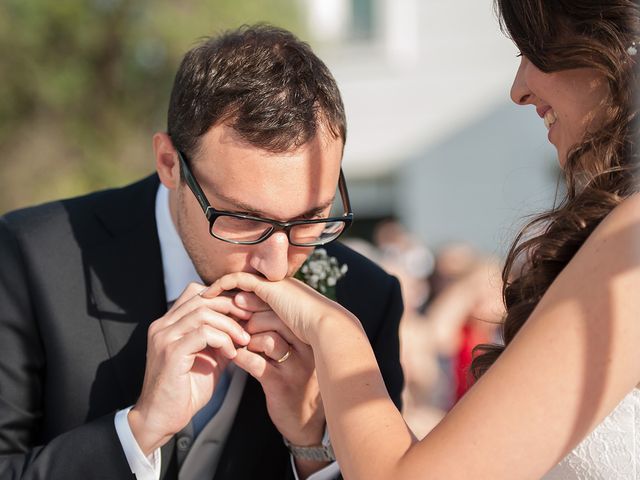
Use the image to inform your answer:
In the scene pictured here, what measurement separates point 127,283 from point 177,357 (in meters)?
0.48

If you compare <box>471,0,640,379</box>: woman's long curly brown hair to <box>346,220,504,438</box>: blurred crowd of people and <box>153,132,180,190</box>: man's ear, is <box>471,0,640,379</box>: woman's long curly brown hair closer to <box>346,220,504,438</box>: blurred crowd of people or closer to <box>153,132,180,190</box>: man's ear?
<box>153,132,180,190</box>: man's ear

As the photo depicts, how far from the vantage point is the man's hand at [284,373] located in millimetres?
2682

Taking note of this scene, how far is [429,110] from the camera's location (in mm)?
16406

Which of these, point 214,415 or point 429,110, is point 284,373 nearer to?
point 214,415

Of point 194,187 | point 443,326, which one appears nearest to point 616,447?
point 194,187

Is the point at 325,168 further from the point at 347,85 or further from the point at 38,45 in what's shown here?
the point at 347,85

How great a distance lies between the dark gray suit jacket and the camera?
2740 mm

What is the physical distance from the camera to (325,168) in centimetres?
281

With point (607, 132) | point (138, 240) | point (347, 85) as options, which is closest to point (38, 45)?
point (347, 85)

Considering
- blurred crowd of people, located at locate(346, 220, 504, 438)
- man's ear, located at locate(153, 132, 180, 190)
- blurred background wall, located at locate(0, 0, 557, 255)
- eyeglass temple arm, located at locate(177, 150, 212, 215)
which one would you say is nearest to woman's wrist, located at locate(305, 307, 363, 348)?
eyeglass temple arm, located at locate(177, 150, 212, 215)

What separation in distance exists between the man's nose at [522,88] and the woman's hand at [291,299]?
2.34ft

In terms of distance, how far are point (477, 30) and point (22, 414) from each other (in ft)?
47.2

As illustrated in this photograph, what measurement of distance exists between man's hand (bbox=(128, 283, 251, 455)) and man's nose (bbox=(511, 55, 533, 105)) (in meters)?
0.98

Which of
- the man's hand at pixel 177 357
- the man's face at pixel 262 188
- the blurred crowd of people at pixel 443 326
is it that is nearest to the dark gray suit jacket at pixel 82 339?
the man's hand at pixel 177 357
